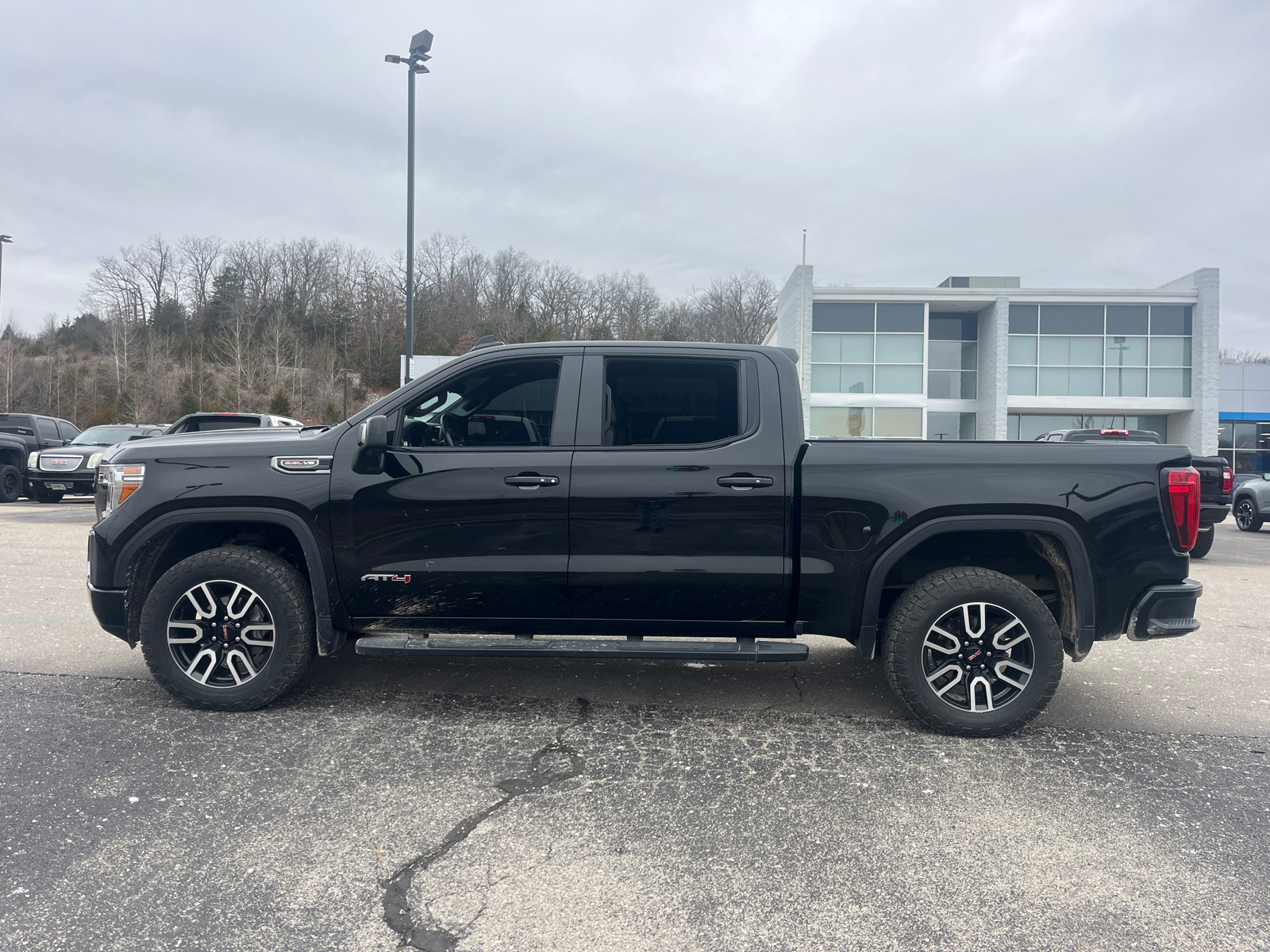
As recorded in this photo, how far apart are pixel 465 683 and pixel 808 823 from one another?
2375 millimetres

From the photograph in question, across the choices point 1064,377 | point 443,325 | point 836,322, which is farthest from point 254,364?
point 1064,377

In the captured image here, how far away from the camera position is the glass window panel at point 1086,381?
3156 cm

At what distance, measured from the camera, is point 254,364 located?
52094 mm

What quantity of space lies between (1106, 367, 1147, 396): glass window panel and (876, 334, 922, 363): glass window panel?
26.2ft

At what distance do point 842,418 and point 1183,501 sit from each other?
2771 centimetres

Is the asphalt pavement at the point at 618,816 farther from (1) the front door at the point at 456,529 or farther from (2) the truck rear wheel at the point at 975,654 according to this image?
(1) the front door at the point at 456,529

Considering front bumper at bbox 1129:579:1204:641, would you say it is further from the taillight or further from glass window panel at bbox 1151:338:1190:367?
glass window panel at bbox 1151:338:1190:367

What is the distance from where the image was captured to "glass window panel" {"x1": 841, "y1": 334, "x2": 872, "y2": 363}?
31.2m

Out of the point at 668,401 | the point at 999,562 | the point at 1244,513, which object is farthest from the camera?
the point at 1244,513

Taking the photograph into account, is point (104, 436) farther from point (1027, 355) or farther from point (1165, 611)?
point (1027, 355)

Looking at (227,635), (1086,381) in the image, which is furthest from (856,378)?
(227,635)

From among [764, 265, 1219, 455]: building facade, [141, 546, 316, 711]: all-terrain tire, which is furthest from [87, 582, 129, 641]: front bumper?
[764, 265, 1219, 455]: building facade

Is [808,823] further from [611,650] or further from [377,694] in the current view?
[377,694]

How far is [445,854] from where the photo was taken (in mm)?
2832
